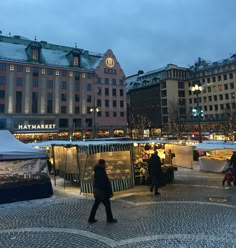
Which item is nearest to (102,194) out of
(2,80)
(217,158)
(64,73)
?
(217,158)

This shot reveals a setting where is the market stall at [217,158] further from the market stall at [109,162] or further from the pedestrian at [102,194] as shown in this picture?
the pedestrian at [102,194]

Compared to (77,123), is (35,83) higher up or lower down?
higher up

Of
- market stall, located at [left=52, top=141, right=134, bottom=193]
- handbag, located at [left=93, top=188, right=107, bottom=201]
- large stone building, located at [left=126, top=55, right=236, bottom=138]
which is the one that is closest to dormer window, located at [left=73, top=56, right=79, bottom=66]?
large stone building, located at [left=126, top=55, right=236, bottom=138]

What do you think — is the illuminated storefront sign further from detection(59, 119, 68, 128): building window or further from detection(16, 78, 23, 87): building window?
detection(16, 78, 23, 87): building window

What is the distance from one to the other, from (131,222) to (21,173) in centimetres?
638

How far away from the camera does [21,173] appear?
13.6m

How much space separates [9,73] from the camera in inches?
2408

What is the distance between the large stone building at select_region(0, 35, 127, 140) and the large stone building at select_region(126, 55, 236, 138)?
1075cm

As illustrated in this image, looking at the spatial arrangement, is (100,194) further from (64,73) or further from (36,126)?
(64,73)

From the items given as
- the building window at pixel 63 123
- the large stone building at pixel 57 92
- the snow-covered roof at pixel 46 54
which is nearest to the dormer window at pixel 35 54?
the large stone building at pixel 57 92

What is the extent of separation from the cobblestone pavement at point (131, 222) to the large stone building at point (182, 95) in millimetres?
65588

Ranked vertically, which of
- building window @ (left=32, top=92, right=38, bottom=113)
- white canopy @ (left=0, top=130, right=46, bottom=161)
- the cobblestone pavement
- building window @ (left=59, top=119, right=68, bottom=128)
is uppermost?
building window @ (left=32, top=92, right=38, bottom=113)

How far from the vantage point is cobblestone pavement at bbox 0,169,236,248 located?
7.73 m

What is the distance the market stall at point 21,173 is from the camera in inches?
517
